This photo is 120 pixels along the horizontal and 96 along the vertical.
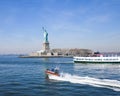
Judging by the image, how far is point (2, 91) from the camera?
47938mm

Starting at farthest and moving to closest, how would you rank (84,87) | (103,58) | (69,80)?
(103,58), (69,80), (84,87)

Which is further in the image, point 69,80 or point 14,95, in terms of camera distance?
point 69,80

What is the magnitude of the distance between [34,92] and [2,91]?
6.63 m

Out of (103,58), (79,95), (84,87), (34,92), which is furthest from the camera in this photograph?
(103,58)

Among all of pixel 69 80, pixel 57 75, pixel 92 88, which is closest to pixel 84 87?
pixel 92 88

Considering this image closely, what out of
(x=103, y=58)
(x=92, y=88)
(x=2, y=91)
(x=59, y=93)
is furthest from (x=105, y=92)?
(x=103, y=58)

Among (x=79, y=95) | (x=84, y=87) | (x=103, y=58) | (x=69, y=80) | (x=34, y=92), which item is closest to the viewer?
(x=79, y=95)

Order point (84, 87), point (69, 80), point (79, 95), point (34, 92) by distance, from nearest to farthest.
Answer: point (79, 95)
point (34, 92)
point (84, 87)
point (69, 80)

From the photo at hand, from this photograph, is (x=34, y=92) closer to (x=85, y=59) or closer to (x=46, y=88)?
(x=46, y=88)

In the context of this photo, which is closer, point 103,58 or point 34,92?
point 34,92

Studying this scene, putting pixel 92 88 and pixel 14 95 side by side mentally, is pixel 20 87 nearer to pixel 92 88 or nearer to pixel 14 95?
Answer: pixel 14 95

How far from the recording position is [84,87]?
50.8 m

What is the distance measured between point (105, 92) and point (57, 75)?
2054cm

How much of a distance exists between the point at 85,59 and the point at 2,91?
345ft
